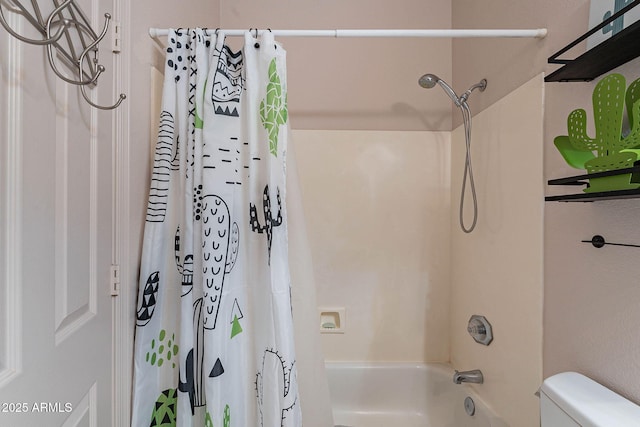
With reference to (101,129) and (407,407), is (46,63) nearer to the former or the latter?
(101,129)

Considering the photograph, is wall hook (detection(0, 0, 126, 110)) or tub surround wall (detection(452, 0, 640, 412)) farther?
tub surround wall (detection(452, 0, 640, 412))

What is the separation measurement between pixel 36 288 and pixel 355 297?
146cm

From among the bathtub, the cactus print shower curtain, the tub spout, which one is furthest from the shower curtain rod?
the bathtub

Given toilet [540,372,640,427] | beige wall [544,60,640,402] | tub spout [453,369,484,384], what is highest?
beige wall [544,60,640,402]

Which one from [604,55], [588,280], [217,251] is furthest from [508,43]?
[217,251]

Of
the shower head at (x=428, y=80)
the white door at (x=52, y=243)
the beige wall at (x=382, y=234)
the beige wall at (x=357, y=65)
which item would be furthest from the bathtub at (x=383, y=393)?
the shower head at (x=428, y=80)

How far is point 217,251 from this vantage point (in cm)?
102

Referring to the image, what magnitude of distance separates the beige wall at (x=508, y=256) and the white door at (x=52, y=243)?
1.32 metres

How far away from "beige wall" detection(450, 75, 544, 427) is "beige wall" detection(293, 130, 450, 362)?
0.20m

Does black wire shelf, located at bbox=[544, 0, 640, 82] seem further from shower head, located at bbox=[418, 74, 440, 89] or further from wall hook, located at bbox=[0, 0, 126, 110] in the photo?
wall hook, located at bbox=[0, 0, 126, 110]

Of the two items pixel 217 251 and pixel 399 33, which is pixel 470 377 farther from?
pixel 399 33

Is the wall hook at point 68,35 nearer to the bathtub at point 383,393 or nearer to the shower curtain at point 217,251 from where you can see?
the shower curtain at point 217,251

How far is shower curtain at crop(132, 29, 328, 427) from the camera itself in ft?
3.35

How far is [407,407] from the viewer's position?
181 centimetres
